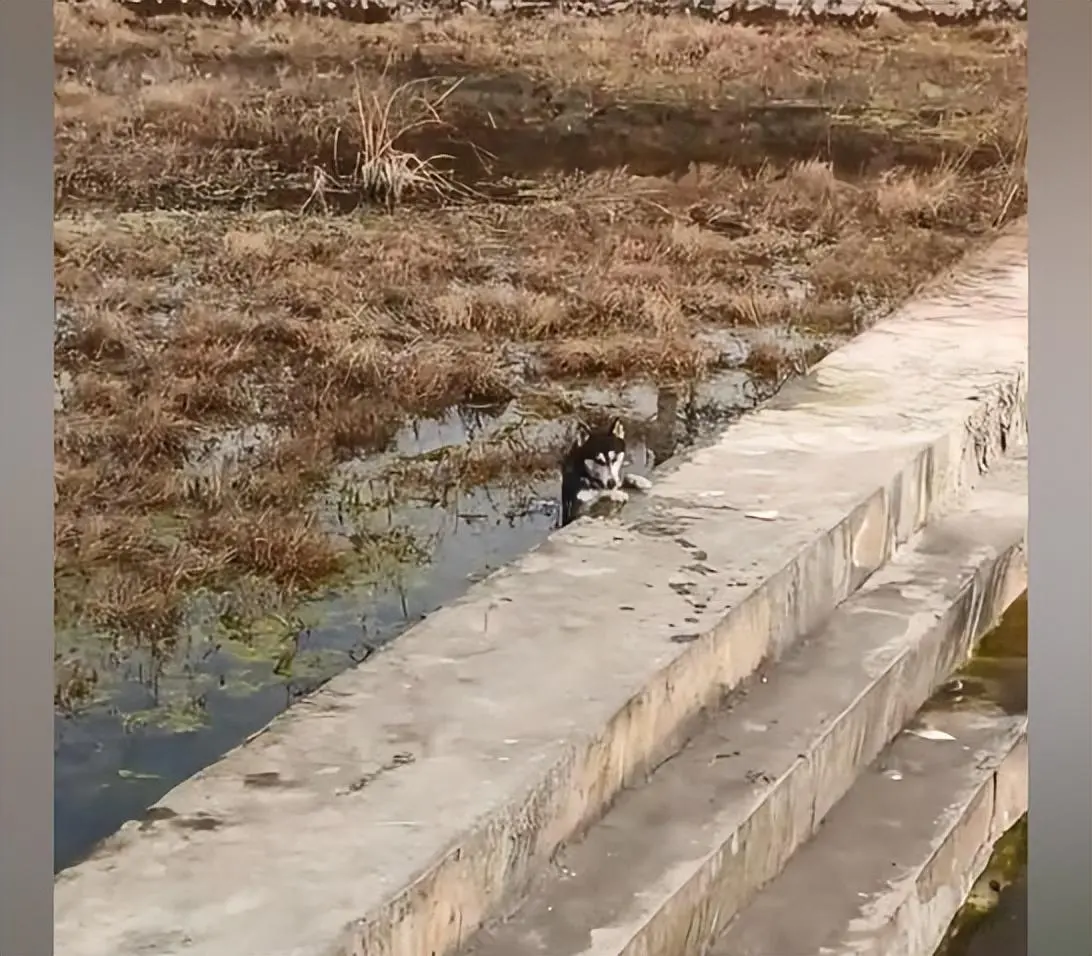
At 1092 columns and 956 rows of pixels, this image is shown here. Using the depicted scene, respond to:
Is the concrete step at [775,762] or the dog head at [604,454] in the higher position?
the dog head at [604,454]

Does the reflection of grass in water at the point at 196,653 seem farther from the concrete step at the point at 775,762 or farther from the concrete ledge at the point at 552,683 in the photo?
the concrete step at the point at 775,762

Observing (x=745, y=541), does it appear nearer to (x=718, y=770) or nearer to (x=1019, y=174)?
(x=718, y=770)

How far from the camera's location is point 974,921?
5.53ft

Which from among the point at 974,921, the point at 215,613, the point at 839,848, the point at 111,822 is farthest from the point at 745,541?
the point at 111,822

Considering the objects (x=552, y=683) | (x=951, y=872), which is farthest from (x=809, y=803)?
(x=552, y=683)

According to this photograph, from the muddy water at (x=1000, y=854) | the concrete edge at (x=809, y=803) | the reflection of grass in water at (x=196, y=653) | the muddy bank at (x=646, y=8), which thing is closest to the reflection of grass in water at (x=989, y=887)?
the muddy water at (x=1000, y=854)

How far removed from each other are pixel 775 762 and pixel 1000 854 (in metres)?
0.33

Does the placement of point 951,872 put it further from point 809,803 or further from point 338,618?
point 338,618

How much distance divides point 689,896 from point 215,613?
68cm

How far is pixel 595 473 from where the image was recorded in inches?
67.6
